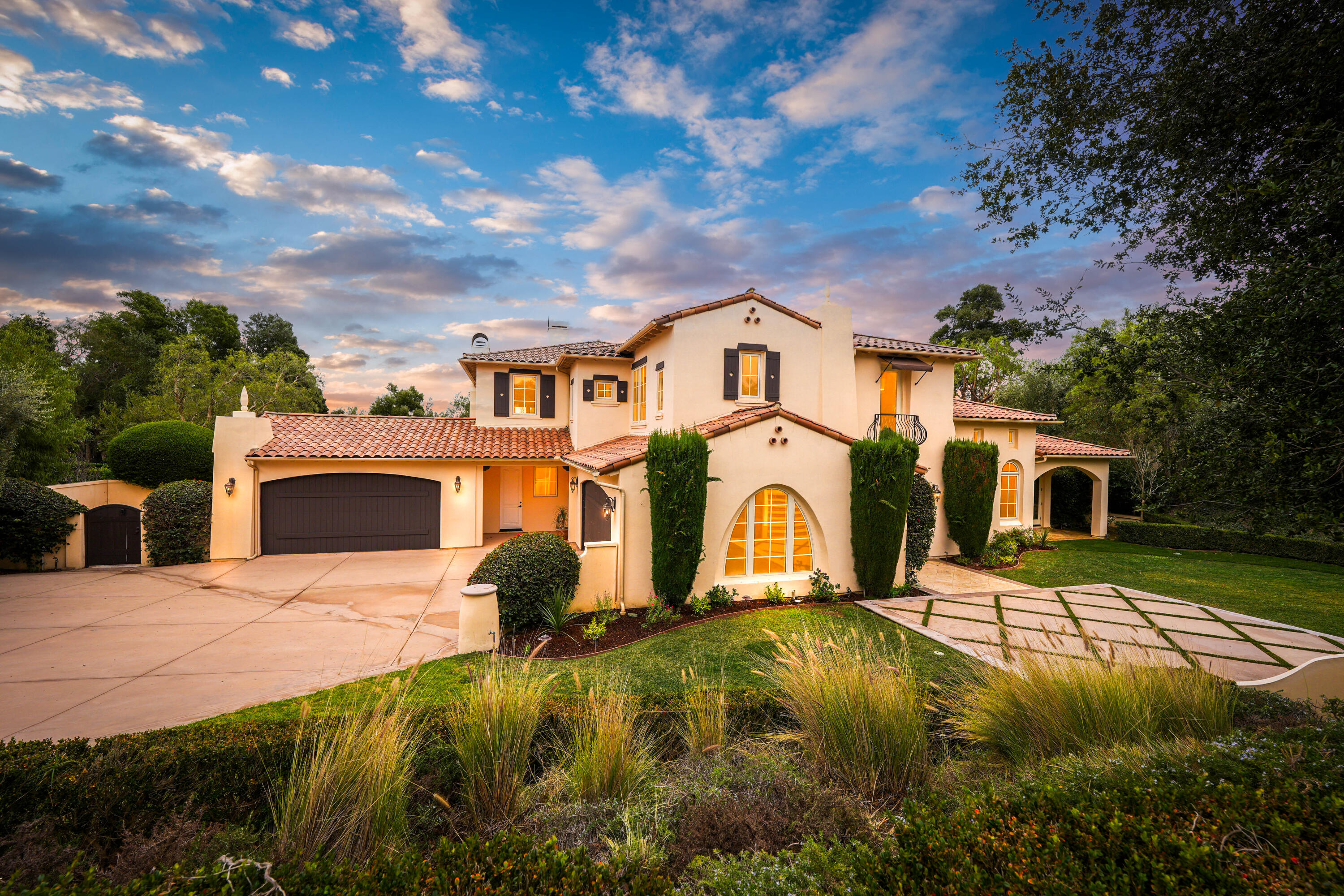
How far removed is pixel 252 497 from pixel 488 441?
22.1 ft

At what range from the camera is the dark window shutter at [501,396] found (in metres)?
18.7

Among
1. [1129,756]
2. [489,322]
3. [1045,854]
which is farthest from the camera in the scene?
[489,322]

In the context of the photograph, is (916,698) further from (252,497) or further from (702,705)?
(252,497)

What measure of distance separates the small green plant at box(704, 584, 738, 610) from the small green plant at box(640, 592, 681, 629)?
81 cm

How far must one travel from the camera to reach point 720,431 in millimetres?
10172

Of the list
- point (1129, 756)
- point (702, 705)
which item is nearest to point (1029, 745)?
point (1129, 756)

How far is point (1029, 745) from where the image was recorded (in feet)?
13.2

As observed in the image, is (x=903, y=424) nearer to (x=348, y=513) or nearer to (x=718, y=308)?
(x=718, y=308)

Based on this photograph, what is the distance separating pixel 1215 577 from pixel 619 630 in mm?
16885

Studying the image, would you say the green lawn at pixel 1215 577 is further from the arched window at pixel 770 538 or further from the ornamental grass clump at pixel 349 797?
the ornamental grass clump at pixel 349 797

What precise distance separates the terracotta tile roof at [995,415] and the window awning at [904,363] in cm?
309

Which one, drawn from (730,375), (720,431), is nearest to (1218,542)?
(730,375)

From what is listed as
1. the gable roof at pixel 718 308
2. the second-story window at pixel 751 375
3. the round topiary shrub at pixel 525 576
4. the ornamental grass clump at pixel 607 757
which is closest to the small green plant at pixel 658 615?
the round topiary shrub at pixel 525 576

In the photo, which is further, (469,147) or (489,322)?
(489,322)
